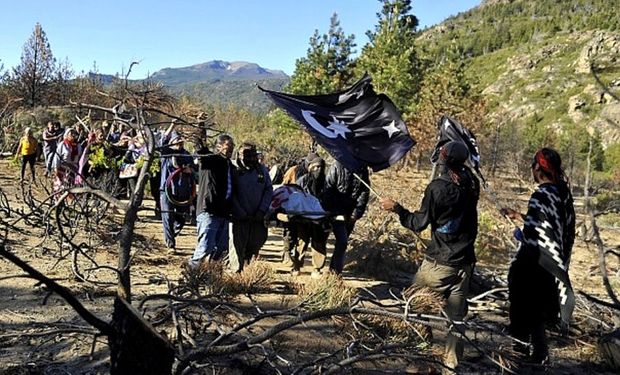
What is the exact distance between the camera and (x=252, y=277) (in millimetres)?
6082

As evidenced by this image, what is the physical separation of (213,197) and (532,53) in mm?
100397

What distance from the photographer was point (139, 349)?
2072 mm

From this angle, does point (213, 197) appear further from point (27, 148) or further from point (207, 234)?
point (27, 148)

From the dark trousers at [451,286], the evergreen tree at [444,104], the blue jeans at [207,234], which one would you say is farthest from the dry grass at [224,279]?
the evergreen tree at [444,104]

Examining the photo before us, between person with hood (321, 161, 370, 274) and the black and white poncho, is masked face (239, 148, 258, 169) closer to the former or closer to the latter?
person with hood (321, 161, 370, 274)

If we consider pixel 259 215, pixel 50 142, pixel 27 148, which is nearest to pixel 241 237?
pixel 259 215

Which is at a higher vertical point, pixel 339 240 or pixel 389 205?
pixel 389 205

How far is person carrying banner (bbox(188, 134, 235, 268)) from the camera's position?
593 centimetres

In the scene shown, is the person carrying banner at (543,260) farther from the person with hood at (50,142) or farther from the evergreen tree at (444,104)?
the evergreen tree at (444,104)

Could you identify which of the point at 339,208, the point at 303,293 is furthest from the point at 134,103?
the point at 339,208

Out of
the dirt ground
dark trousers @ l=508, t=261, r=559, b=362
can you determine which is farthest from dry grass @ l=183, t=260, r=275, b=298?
dark trousers @ l=508, t=261, r=559, b=362

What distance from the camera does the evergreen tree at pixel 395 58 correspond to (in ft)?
93.4

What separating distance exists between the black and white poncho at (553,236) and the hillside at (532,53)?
32062 millimetres


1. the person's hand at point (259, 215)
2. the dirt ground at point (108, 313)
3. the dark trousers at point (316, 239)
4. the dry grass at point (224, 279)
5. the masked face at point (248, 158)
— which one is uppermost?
the masked face at point (248, 158)
